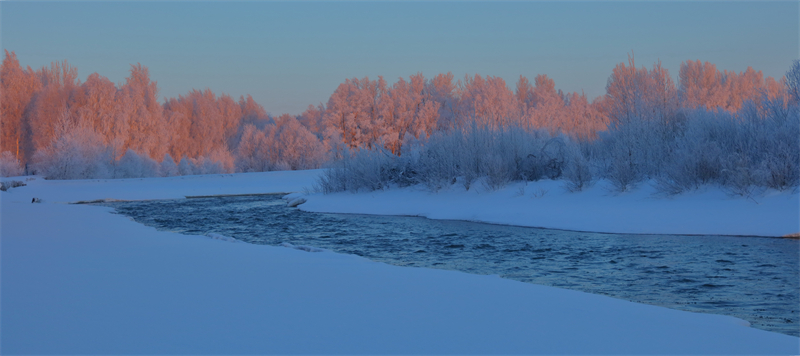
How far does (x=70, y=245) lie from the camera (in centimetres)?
602

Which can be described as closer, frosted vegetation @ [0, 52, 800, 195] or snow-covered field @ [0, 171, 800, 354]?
snow-covered field @ [0, 171, 800, 354]

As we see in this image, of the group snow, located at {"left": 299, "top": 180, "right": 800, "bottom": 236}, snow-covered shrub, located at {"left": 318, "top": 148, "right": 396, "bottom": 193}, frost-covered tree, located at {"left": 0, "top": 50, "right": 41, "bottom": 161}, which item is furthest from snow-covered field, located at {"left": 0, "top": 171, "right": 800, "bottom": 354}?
frost-covered tree, located at {"left": 0, "top": 50, "right": 41, "bottom": 161}

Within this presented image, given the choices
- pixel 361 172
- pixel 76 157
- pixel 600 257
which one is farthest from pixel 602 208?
pixel 76 157

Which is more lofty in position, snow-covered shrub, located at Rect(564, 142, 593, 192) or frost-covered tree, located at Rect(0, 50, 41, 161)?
frost-covered tree, located at Rect(0, 50, 41, 161)

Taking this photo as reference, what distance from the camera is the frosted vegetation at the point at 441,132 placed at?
10.2 meters

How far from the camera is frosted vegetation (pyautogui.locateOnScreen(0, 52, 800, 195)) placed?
404 inches

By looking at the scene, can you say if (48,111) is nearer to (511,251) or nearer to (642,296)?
(511,251)

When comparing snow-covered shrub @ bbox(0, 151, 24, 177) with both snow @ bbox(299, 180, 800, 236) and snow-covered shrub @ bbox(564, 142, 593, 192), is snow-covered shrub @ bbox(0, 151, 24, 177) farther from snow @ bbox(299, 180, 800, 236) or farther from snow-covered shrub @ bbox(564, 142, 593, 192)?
snow-covered shrub @ bbox(564, 142, 593, 192)

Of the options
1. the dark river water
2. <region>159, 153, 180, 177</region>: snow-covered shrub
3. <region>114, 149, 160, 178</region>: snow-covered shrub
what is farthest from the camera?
<region>159, 153, 180, 177</region>: snow-covered shrub

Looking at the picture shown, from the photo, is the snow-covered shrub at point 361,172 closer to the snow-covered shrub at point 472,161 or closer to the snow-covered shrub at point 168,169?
the snow-covered shrub at point 472,161

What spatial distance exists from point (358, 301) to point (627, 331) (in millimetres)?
1658

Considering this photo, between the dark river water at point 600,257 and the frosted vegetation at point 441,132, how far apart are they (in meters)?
2.80

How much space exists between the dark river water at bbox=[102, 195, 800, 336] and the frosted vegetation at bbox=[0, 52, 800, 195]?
9.19 ft

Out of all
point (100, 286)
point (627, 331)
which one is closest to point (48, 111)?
point (100, 286)
